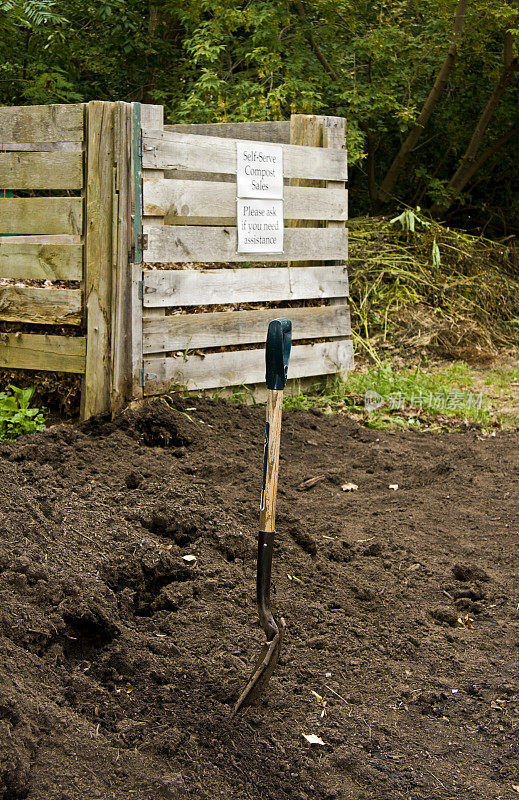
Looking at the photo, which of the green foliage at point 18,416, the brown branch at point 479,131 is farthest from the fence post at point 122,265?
the brown branch at point 479,131

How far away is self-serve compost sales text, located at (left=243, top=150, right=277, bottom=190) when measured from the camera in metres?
5.57

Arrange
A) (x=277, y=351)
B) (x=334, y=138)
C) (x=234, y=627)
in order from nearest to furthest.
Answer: (x=277, y=351)
(x=234, y=627)
(x=334, y=138)

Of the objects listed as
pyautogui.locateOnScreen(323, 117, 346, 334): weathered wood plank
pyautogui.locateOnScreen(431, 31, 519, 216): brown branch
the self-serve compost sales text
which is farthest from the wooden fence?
pyautogui.locateOnScreen(431, 31, 519, 216): brown branch

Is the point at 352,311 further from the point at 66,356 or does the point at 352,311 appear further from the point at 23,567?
the point at 23,567

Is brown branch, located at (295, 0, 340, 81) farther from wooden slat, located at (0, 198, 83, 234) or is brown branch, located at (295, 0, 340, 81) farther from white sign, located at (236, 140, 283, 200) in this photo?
wooden slat, located at (0, 198, 83, 234)

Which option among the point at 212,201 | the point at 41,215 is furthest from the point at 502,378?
the point at 41,215

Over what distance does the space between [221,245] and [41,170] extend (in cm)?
121

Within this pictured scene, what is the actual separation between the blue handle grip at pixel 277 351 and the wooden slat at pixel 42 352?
2.72m

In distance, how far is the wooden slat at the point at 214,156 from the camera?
4914 mm

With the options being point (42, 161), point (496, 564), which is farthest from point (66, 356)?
point (496, 564)

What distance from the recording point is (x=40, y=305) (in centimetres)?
506

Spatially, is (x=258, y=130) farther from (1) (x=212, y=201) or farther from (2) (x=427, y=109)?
(2) (x=427, y=109)

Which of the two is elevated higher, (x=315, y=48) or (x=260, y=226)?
(x=315, y=48)

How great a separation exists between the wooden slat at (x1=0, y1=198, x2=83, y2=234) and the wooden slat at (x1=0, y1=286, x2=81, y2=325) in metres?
0.35
